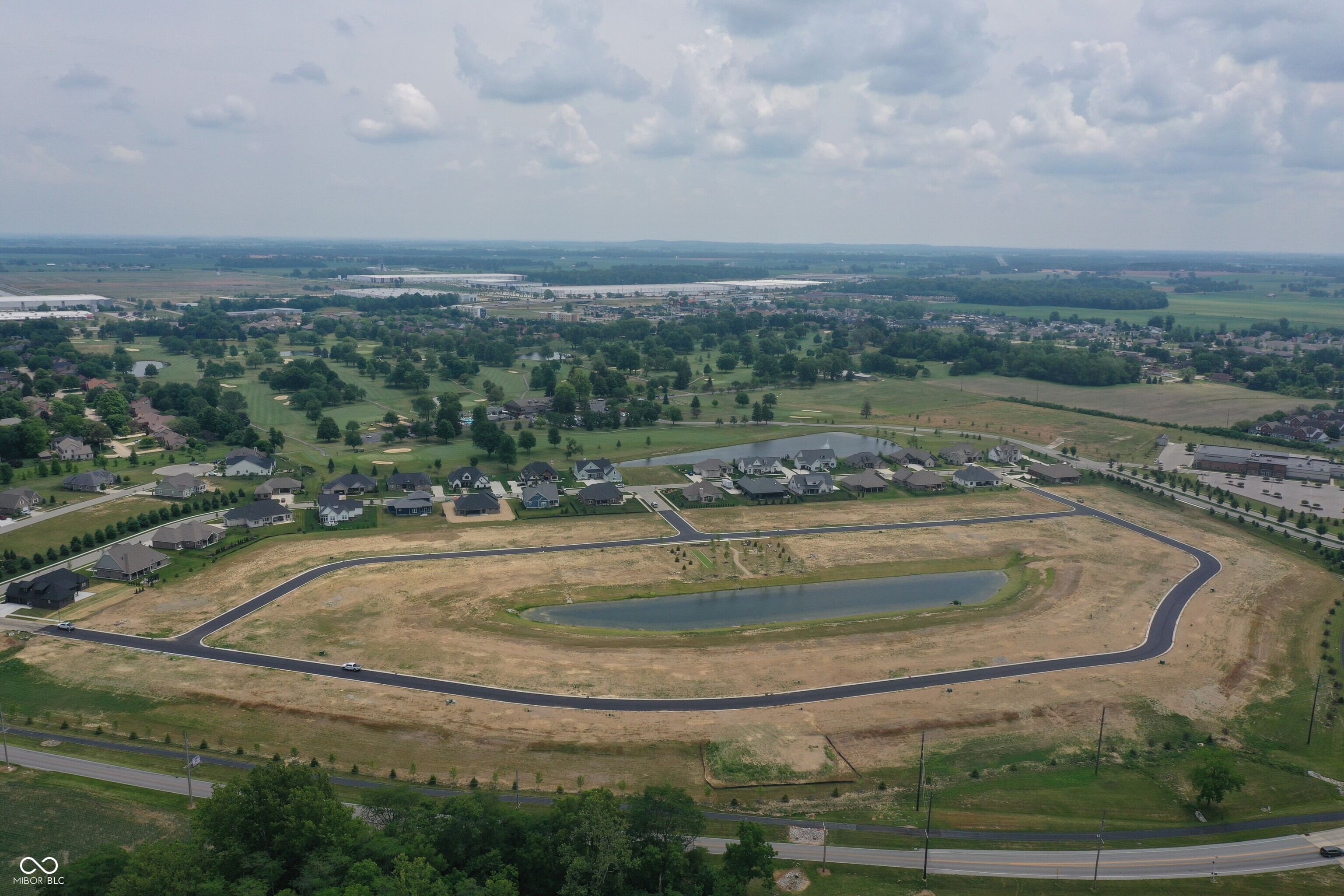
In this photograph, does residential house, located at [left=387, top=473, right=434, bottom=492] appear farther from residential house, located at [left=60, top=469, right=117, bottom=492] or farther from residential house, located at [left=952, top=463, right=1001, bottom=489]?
residential house, located at [left=952, top=463, right=1001, bottom=489]

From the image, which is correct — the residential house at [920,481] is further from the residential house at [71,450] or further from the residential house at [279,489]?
the residential house at [71,450]

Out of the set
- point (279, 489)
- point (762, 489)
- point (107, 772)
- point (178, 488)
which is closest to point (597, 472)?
point (762, 489)

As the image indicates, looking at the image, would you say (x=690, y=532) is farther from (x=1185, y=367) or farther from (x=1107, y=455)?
(x=1185, y=367)

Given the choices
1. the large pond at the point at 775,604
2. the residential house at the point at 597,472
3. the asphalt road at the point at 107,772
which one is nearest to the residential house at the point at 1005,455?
the large pond at the point at 775,604

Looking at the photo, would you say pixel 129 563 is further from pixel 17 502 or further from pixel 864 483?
pixel 864 483

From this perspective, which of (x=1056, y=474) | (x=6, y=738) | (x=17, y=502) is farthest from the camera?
(x=1056, y=474)
